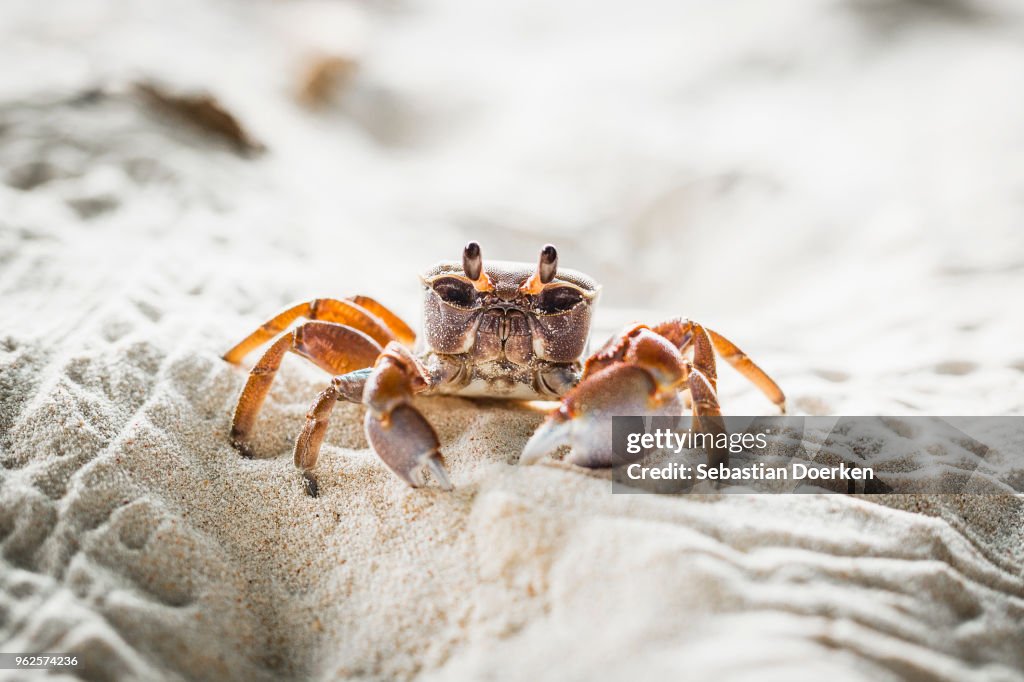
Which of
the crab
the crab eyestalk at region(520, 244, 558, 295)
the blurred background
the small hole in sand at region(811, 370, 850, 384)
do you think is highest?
the blurred background

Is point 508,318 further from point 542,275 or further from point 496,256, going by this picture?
point 496,256

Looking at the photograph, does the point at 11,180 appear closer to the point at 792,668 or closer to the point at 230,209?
the point at 230,209

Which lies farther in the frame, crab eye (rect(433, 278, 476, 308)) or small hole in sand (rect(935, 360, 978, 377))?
small hole in sand (rect(935, 360, 978, 377))

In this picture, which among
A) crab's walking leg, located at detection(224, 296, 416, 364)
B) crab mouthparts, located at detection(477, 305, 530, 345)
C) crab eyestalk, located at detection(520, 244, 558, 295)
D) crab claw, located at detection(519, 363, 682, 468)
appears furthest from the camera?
crab's walking leg, located at detection(224, 296, 416, 364)

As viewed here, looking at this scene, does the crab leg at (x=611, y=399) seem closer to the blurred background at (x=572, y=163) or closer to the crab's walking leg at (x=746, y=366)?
the crab's walking leg at (x=746, y=366)

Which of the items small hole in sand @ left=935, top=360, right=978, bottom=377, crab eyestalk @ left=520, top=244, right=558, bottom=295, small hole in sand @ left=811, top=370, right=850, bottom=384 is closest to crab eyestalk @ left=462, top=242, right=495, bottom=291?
crab eyestalk @ left=520, top=244, right=558, bottom=295

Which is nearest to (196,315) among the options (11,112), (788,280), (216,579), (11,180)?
(216,579)

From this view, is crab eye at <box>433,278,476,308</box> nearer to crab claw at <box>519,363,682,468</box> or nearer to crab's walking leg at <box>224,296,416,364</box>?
crab's walking leg at <box>224,296,416,364</box>
